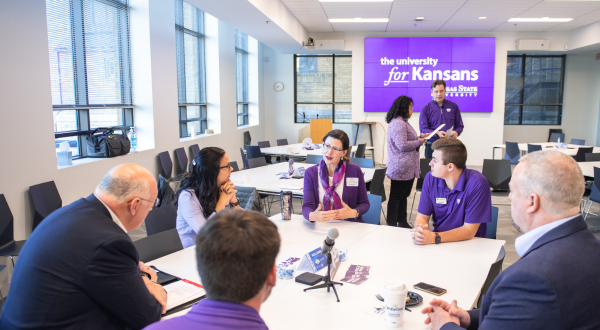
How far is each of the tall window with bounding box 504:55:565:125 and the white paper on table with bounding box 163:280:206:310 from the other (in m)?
12.1

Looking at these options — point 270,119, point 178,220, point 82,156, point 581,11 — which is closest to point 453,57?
point 581,11

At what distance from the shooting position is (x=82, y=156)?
224 inches

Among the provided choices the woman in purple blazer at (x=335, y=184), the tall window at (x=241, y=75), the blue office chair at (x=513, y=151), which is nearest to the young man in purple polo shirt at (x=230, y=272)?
the woman in purple blazer at (x=335, y=184)

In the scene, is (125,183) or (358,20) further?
(358,20)

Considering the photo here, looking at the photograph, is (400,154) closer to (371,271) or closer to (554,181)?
(371,271)

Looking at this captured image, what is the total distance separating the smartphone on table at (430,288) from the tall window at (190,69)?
22.8ft

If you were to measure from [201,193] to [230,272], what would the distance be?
2048 mm

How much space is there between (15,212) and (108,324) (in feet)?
10.8

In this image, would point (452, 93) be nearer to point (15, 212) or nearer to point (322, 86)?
point (322, 86)

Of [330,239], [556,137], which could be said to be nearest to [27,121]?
[330,239]

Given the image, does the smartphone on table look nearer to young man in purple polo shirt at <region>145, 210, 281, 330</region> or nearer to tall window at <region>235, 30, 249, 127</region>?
young man in purple polo shirt at <region>145, 210, 281, 330</region>

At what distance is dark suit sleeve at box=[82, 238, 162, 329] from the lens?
1.50 m

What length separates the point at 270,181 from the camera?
4.93 m

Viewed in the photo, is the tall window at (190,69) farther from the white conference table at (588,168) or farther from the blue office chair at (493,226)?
the white conference table at (588,168)
